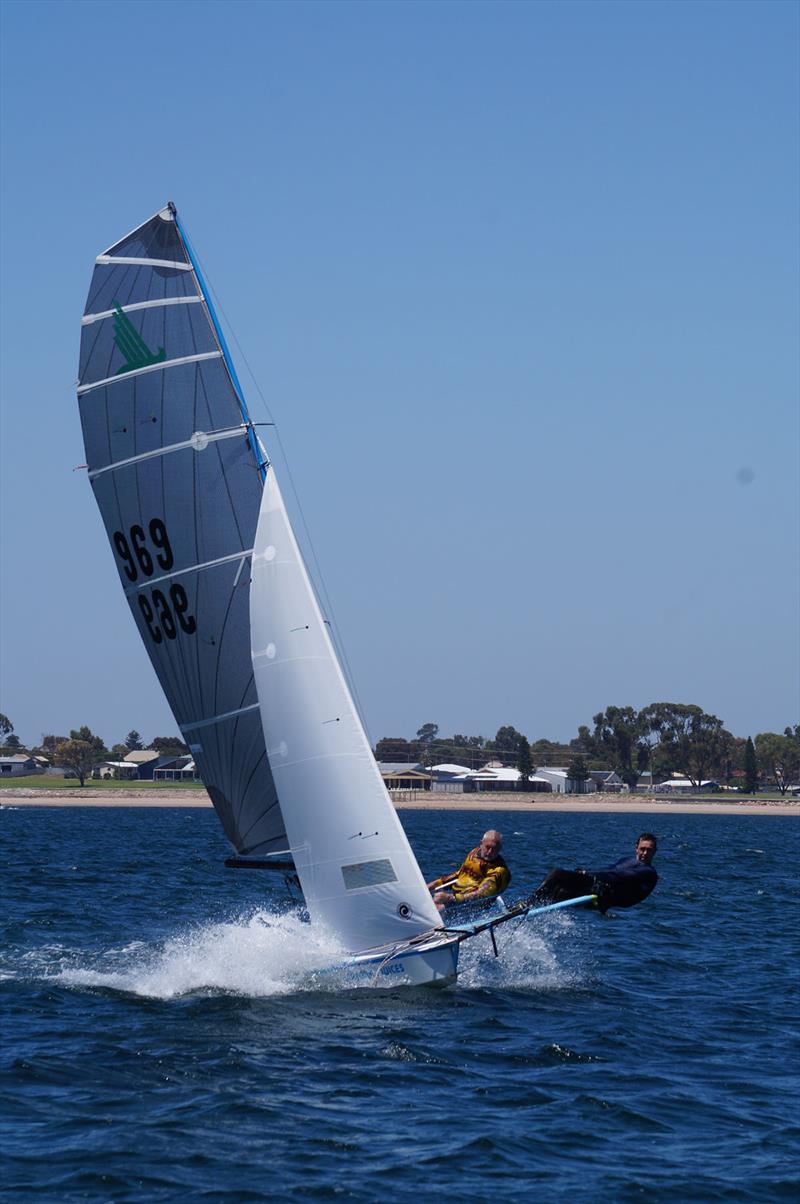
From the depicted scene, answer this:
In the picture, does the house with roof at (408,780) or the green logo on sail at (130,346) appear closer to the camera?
the green logo on sail at (130,346)

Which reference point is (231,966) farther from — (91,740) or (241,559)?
(91,740)

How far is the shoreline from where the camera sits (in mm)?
125188

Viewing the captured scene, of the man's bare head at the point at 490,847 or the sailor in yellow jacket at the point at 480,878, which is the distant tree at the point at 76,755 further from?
the man's bare head at the point at 490,847

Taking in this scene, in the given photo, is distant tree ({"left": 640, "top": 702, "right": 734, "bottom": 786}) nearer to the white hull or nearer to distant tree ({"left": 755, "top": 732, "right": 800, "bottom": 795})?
distant tree ({"left": 755, "top": 732, "right": 800, "bottom": 795})

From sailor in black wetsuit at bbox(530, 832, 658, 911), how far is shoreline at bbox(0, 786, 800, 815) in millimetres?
105089

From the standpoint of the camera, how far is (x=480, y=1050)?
14.7m

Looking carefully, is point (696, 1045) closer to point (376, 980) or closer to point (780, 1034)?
point (780, 1034)

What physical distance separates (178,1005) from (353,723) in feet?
12.2

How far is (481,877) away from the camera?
18094mm

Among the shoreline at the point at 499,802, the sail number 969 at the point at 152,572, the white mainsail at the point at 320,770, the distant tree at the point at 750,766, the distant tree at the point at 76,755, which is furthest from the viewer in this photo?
the distant tree at the point at 750,766

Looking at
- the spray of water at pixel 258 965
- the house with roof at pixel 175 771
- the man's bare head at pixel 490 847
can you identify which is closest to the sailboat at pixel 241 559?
the spray of water at pixel 258 965

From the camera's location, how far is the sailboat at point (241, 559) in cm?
1689

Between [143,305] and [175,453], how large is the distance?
1733 mm

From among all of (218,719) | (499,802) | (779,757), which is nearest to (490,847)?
(218,719)
